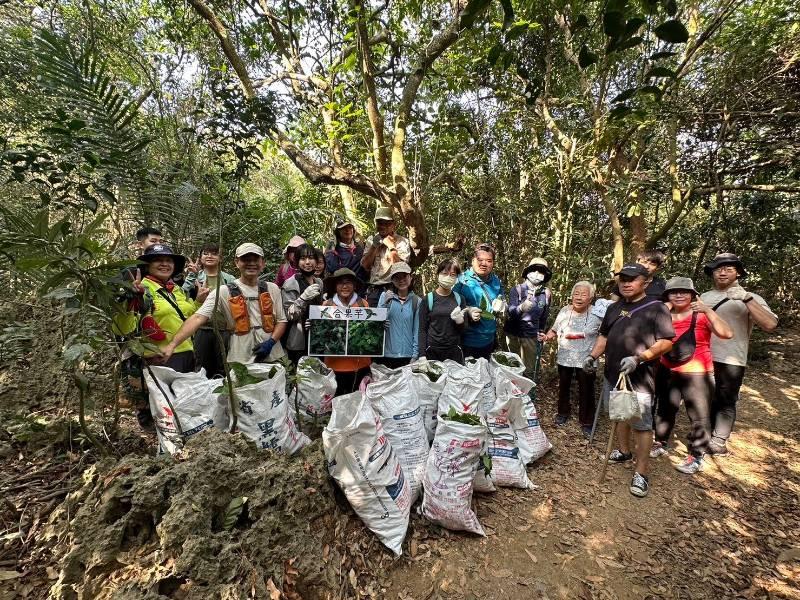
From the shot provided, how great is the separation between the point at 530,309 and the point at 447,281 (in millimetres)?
1265

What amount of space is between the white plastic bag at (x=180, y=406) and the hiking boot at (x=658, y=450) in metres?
3.98

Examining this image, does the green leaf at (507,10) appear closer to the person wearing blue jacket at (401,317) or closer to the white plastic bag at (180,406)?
the white plastic bag at (180,406)

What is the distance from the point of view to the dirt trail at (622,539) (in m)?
2.26

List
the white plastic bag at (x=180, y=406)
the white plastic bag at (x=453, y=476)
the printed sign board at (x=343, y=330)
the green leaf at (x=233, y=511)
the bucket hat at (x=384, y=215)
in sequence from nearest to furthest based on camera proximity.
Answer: the green leaf at (x=233, y=511)
the white plastic bag at (x=180, y=406)
the white plastic bag at (x=453, y=476)
the printed sign board at (x=343, y=330)
the bucket hat at (x=384, y=215)

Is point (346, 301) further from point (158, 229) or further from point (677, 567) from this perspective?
point (677, 567)

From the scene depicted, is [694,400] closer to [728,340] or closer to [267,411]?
[728,340]

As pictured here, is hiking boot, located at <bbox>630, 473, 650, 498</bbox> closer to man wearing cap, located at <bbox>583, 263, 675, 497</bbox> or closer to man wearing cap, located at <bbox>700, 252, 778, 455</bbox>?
man wearing cap, located at <bbox>583, 263, 675, 497</bbox>

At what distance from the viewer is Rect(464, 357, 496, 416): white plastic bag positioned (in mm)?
3021

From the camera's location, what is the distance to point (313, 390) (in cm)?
296

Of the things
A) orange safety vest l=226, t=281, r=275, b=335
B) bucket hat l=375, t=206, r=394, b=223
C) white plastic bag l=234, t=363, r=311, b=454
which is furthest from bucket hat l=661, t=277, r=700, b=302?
orange safety vest l=226, t=281, r=275, b=335

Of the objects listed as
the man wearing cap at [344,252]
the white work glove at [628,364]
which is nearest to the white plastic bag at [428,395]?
the white work glove at [628,364]

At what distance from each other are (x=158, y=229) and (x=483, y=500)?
362 centimetres

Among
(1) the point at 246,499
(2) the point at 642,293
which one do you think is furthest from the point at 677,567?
(1) the point at 246,499

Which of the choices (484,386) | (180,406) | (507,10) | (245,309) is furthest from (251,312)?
(507,10)
